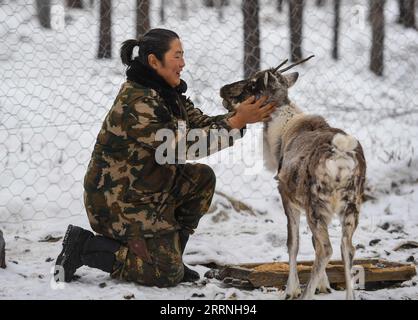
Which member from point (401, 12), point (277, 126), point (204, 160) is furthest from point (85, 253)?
point (401, 12)

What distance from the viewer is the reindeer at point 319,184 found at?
147 inches

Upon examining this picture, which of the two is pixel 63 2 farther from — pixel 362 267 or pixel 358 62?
pixel 362 267

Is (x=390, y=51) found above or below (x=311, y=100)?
above

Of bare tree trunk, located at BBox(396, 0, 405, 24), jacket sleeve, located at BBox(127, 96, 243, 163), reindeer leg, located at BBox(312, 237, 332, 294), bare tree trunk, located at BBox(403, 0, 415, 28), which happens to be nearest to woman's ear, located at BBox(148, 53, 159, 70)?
jacket sleeve, located at BBox(127, 96, 243, 163)

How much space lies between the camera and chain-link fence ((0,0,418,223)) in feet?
22.9

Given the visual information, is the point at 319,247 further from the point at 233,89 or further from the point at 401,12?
the point at 401,12

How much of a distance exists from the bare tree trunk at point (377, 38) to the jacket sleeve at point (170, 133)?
708cm

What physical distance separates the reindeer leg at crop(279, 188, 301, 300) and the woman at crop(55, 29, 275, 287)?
53 cm

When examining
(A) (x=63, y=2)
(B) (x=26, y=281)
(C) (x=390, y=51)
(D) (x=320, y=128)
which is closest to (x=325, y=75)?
(C) (x=390, y=51)

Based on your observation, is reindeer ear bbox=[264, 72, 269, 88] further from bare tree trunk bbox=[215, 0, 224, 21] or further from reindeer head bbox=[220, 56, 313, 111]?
bare tree trunk bbox=[215, 0, 224, 21]

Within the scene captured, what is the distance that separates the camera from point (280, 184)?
425cm

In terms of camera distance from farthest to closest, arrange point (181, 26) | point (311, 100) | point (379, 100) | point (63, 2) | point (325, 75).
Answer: point (63, 2) → point (181, 26) → point (325, 75) → point (379, 100) → point (311, 100)

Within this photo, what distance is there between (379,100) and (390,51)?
249 cm

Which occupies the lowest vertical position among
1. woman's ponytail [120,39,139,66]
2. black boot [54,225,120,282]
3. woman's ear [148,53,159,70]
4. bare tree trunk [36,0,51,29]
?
black boot [54,225,120,282]
